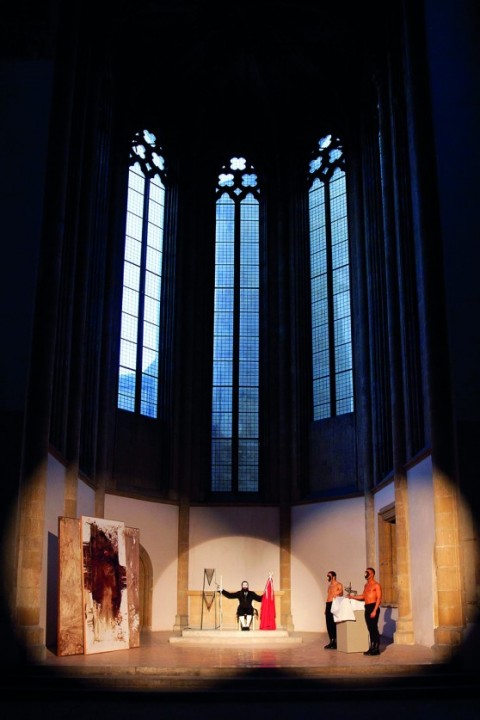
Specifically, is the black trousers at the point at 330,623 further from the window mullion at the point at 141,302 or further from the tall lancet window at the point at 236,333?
the window mullion at the point at 141,302

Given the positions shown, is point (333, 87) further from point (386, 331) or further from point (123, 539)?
point (123, 539)

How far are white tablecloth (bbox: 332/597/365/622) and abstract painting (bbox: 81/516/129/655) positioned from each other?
3.72m

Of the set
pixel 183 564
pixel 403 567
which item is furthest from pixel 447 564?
pixel 183 564

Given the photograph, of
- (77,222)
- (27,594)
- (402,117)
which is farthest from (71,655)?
(402,117)

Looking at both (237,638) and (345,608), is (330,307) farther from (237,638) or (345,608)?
(345,608)

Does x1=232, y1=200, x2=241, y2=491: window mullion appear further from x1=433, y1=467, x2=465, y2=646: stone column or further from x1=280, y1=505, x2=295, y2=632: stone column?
x1=433, y1=467, x2=465, y2=646: stone column

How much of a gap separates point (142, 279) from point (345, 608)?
38.1 feet

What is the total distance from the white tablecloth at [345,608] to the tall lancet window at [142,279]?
9.12 m

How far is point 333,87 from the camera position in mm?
22625

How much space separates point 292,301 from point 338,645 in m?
11.2

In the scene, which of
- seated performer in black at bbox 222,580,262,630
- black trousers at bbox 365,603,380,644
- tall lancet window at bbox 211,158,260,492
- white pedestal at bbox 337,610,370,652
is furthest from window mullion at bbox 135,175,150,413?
black trousers at bbox 365,603,380,644

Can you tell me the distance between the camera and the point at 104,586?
14164 mm

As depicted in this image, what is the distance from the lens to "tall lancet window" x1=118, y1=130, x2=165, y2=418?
21.5 metres

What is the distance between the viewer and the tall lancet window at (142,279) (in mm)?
21531
